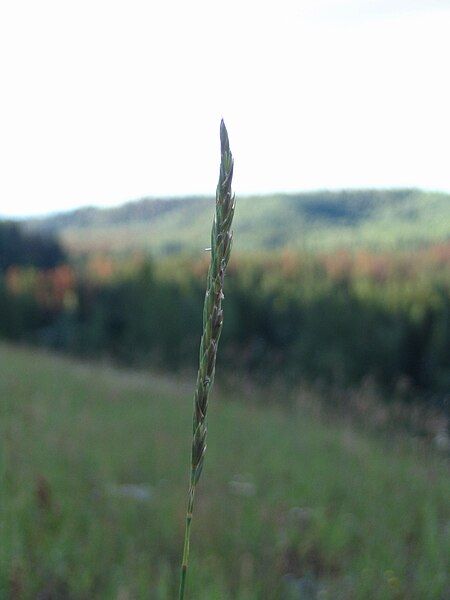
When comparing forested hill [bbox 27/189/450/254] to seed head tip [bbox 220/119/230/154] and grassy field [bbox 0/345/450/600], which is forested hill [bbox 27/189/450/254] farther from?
grassy field [bbox 0/345/450/600]

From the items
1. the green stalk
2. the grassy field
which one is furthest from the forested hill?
the grassy field

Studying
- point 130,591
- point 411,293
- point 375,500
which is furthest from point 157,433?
point 411,293

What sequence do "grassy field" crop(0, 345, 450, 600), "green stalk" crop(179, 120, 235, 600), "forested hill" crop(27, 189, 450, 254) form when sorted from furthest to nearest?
1. "forested hill" crop(27, 189, 450, 254)
2. "grassy field" crop(0, 345, 450, 600)
3. "green stalk" crop(179, 120, 235, 600)

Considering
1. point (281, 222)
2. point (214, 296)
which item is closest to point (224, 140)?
point (214, 296)

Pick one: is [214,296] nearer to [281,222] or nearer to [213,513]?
[213,513]

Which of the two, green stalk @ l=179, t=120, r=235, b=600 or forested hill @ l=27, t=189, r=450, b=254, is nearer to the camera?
green stalk @ l=179, t=120, r=235, b=600

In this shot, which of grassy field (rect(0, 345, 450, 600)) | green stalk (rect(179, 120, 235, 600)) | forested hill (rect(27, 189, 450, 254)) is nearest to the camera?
green stalk (rect(179, 120, 235, 600))
